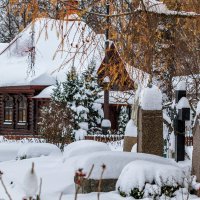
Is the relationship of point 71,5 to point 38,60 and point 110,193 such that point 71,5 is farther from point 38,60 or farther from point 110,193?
point 38,60

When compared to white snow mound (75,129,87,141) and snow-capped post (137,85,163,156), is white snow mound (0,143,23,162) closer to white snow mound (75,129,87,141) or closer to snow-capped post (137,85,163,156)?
white snow mound (75,129,87,141)

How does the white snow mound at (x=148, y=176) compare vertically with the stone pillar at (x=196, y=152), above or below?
below

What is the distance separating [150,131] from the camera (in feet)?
35.3

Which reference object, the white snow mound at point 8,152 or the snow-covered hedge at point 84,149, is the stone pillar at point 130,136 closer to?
the snow-covered hedge at point 84,149

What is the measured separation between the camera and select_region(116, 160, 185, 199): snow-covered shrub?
8336 millimetres

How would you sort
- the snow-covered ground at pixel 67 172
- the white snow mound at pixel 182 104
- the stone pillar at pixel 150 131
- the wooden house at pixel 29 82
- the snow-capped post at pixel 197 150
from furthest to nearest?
the wooden house at pixel 29 82 → the white snow mound at pixel 182 104 → the stone pillar at pixel 150 131 → the snow-capped post at pixel 197 150 → the snow-covered ground at pixel 67 172

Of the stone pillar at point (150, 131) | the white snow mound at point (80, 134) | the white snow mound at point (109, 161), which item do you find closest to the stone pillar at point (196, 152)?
the white snow mound at point (109, 161)

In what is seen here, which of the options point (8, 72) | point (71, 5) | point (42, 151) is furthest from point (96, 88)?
point (71, 5)

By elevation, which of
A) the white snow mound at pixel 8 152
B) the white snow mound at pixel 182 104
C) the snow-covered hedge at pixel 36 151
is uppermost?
the white snow mound at pixel 182 104

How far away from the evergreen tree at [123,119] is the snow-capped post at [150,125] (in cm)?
1554

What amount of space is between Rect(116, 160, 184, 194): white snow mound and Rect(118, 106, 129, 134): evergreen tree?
17817mm

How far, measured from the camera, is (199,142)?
882 cm

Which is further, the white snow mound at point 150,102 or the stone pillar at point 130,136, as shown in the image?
the stone pillar at point 130,136

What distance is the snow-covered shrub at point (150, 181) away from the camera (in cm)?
834
